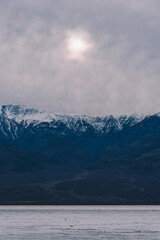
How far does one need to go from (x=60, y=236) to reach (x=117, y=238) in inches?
435

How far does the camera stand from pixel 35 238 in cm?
9788

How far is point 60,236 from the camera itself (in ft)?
337

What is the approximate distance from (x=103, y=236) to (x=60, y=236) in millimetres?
7734

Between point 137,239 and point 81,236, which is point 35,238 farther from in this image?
point 137,239

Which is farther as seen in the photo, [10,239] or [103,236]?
[103,236]

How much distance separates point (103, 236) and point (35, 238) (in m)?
12.8

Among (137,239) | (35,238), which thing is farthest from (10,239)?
(137,239)

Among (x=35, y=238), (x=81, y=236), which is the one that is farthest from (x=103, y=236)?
(x=35, y=238)

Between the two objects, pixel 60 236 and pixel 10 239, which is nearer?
pixel 10 239

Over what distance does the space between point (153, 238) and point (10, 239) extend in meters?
24.6

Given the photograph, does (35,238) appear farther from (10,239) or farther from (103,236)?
(103,236)

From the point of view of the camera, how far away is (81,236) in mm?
102625

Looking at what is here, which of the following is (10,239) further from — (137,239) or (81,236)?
(137,239)

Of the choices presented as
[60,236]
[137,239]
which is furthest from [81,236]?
[137,239]
